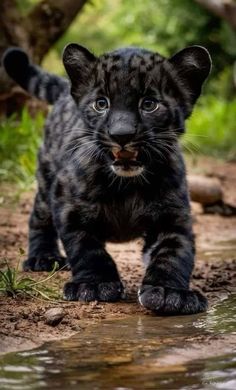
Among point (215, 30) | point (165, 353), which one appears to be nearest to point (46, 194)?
point (165, 353)

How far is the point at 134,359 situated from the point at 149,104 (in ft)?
5.72

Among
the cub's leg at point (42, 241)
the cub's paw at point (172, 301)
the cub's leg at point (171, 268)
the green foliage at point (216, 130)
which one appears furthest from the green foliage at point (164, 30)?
the cub's paw at point (172, 301)

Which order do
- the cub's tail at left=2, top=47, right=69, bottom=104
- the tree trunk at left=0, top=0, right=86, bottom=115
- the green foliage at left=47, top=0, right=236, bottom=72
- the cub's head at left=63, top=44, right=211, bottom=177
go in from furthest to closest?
the green foliage at left=47, top=0, right=236, bottom=72, the tree trunk at left=0, top=0, right=86, bottom=115, the cub's tail at left=2, top=47, right=69, bottom=104, the cub's head at left=63, top=44, right=211, bottom=177

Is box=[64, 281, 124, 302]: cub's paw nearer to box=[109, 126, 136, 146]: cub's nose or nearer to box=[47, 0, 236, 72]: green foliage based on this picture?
box=[109, 126, 136, 146]: cub's nose

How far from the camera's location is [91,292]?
4848 mm

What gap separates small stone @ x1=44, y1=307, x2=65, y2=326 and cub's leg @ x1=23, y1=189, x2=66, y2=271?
167 centimetres

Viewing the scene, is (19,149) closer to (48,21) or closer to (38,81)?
(48,21)

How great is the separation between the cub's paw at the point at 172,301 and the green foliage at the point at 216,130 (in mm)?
8683

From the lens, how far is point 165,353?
3.62 meters

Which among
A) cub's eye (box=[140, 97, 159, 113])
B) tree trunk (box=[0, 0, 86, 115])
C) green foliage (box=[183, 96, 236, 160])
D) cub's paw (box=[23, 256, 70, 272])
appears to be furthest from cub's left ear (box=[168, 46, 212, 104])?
Answer: green foliage (box=[183, 96, 236, 160])

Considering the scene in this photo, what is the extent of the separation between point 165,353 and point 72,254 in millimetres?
1611

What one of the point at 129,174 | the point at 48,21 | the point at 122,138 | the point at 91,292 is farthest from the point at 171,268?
the point at 48,21

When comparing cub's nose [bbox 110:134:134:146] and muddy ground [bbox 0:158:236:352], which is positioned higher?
cub's nose [bbox 110:134:134:146]

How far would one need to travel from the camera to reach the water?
319cm
